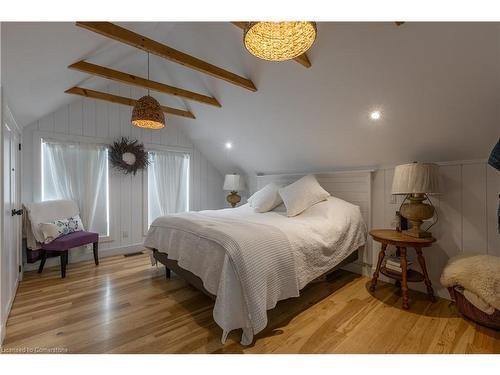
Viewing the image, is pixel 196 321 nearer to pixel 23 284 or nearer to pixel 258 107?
pixel 23 284

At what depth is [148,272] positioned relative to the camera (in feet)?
9.78

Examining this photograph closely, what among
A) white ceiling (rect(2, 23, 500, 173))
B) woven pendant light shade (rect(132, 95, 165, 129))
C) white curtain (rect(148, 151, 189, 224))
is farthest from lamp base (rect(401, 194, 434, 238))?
white curtain (rect(148, 151, 189, 224))

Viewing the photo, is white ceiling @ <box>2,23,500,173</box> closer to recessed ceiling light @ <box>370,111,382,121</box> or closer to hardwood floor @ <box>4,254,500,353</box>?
recessed ceiling light @ <box>370,111,382,121</box>

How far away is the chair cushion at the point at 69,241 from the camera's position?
107 inches

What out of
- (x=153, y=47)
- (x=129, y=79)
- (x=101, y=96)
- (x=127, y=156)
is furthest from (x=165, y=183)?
(x=153, y=47)

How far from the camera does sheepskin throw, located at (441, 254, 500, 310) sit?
1663mm

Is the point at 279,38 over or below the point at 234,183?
over

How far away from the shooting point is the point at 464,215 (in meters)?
2.23

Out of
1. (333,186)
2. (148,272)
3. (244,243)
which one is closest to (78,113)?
(148,272)

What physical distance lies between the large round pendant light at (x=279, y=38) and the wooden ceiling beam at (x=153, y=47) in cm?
120

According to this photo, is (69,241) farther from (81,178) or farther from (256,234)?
(256,234)

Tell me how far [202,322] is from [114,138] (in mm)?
3253
